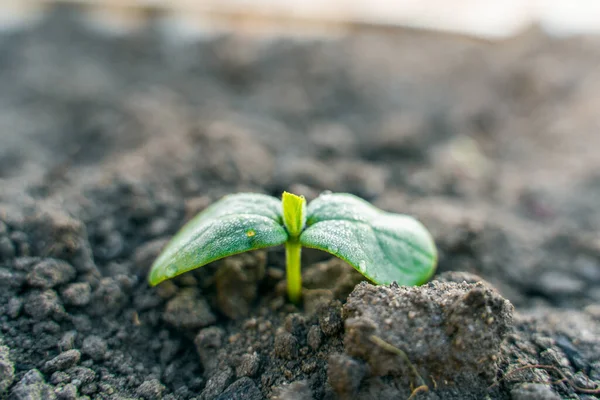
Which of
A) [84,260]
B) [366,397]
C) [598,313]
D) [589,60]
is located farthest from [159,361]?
[589,60]

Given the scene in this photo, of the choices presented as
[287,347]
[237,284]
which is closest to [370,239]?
[287,347]

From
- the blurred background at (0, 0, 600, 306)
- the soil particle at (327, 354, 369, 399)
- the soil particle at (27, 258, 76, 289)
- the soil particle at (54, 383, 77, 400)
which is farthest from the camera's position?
the blurred background at (0, 0, 600, 306)

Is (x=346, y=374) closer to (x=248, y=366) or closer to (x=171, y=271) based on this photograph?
(x=248, y=366)

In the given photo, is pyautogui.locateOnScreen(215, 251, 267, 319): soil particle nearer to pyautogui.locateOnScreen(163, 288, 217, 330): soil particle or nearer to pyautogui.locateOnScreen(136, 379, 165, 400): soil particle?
pyautogui.locateOnScreen(163, 288, 217, 330): soil particle

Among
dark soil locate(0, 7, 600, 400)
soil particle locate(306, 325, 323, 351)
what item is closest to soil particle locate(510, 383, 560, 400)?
dark soil locate(0, 7, 600, 400)

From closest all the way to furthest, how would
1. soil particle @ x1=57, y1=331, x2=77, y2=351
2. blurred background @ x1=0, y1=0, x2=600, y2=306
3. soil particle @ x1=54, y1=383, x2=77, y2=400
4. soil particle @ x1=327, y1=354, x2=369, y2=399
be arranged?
soil particle @ x1=327, y1=354, x2=369, y2=399 < soil particle @ x1=54, y1=383, x2=77, y2=400 < soil particle @ x1=57, y1=331, x2=77, y2=351 < blurred background @ x1=0, y1=0, x2=600, y2=306

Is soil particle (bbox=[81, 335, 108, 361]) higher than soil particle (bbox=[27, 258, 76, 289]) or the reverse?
the reverse

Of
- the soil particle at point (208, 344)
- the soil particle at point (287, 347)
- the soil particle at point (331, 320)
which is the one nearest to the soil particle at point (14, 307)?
the soil particle at point (208, 344)

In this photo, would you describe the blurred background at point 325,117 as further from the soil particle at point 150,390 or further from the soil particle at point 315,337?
the soil particle at point 315,337
